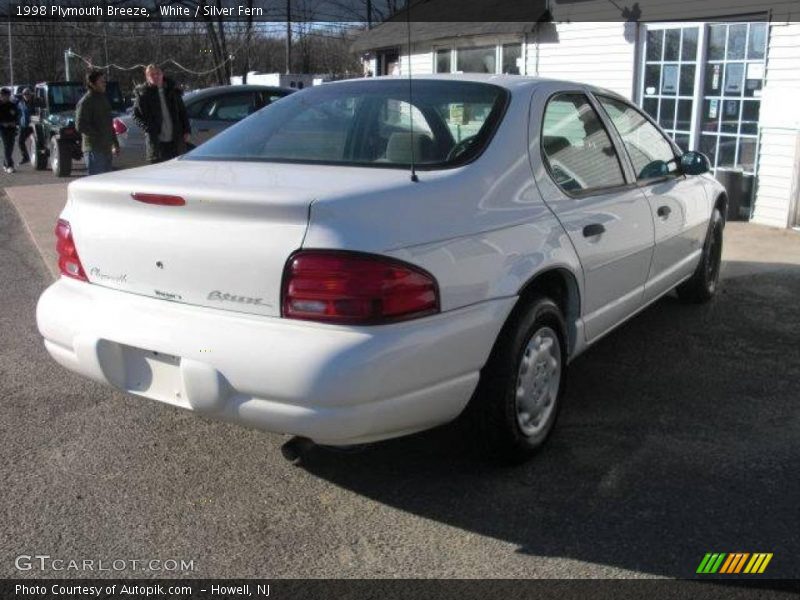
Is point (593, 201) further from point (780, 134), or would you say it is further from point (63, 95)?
point (63, 95)

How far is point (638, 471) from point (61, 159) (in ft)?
47.8

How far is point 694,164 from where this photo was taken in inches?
192

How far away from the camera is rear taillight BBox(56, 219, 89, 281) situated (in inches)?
129

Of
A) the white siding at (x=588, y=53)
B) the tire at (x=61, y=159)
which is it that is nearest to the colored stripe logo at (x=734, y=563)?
the white siding at (x=588, y=53)

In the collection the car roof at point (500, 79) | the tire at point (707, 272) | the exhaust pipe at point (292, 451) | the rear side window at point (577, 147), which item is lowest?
the exhaust pipe at point (292, 451)

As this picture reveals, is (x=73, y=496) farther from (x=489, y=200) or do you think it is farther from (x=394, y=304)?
(x=489, y=200)

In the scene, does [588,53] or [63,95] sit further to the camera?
[63,95]

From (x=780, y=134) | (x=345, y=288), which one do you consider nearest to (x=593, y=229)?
(x=345, y=288)

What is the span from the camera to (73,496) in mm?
3191

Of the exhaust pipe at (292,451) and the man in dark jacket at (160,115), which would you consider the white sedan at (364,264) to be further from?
the man in dark jacket at (160,115)

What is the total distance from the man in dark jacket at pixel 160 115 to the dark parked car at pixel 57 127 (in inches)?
214

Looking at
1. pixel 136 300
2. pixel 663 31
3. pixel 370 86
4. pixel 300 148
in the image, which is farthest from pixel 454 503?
pixel 663 31

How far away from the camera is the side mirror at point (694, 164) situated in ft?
16.0

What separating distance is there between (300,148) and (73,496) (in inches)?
67.8
